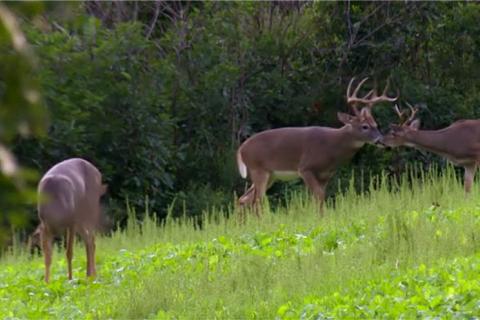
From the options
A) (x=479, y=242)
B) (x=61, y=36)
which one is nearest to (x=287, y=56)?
(x=61, y=36)

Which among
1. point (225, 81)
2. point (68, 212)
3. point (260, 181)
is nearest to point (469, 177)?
point (260, 181)

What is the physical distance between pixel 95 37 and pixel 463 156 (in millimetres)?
5821

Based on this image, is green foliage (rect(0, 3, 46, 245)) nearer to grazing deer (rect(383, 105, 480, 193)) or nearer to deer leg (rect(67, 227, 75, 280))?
deer leg (rect(67, 227, 75, 280))

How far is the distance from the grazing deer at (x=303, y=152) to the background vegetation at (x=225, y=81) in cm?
249

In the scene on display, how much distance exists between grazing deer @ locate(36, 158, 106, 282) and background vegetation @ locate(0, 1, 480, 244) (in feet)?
18.1

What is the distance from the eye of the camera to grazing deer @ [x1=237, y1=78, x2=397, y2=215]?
49.9ft

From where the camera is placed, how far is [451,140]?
1552cm

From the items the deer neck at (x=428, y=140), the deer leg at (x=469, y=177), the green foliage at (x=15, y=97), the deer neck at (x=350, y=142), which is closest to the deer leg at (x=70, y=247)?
the deer leg at (x=469, y=177)

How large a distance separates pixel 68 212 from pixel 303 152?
5561mm

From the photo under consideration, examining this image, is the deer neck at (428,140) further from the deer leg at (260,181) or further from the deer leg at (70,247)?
the deer leg at (70,247)

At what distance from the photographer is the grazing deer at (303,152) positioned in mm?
15219

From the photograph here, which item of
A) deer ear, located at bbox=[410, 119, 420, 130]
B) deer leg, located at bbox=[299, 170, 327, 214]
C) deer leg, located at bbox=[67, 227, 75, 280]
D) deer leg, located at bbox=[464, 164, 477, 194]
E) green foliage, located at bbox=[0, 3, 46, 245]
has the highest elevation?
green foliage, located at bbox=[0, 3, 46, 245]

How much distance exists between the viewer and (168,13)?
73.5 feet

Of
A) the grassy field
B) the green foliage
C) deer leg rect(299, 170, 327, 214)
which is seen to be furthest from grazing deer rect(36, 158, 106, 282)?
the green foliage
